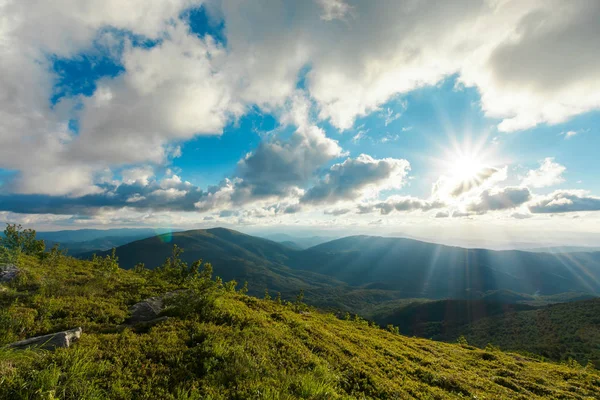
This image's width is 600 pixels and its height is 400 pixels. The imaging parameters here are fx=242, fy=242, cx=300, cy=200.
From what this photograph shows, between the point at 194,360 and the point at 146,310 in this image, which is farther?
the point at 146,310

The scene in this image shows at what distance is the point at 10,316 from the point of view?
534 inches

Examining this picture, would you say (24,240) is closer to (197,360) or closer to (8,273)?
(8,273)

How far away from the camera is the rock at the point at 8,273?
20.7m

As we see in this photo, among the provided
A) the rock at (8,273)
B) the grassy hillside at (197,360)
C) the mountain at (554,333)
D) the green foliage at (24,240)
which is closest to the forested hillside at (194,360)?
the grassy hillside at (197,360)

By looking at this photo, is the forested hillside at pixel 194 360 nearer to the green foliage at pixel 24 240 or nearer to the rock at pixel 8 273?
the rock at pixel 8 273

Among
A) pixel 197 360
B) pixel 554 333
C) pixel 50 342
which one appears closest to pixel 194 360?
pixel 197 360

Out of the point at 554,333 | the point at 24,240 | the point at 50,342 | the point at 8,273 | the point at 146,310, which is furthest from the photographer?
the point at 554,333

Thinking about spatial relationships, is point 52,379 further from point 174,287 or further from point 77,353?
point 174,287

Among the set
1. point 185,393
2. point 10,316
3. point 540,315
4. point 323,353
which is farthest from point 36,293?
point 540,315

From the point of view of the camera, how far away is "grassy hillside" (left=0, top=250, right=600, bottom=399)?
29.4 ft

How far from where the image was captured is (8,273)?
2141 cm

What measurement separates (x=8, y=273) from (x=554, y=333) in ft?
456

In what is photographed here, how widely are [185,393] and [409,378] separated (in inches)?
622

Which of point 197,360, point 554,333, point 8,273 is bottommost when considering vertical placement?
point 554,333
